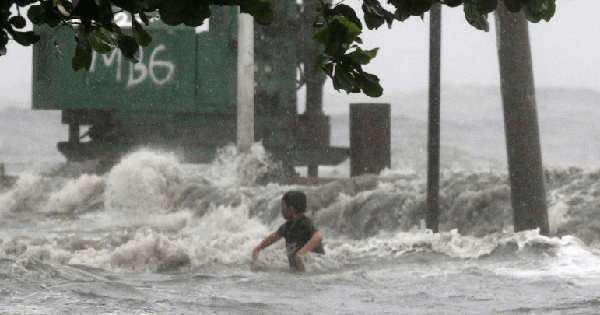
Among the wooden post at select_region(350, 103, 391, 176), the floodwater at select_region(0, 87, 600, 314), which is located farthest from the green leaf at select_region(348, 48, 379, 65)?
the wooden post at select_region(350, 103, 391, 176)

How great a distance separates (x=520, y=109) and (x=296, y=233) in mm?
2877

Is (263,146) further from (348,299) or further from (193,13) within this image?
(193,13)

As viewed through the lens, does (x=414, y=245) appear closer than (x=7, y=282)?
No

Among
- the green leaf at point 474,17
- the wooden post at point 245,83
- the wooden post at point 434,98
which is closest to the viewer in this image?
the green leaf at point 474,17

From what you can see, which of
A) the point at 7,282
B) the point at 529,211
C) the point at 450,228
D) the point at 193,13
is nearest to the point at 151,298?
the point at 7,282

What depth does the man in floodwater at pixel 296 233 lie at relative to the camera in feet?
28.0

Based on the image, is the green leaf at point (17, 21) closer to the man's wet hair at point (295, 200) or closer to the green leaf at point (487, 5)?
the green leaf at point (487, 5)

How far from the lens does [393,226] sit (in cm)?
1270

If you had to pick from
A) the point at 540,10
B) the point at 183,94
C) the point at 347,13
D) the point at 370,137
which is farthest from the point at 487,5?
the point at 183,94

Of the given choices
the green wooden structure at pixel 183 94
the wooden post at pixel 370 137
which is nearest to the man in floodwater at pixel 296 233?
the wooden post at pixel 370 137

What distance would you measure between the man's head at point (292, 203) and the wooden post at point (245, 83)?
6775 millimetres

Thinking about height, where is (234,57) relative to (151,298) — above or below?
above

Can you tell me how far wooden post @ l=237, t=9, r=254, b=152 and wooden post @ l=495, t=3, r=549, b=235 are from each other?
6777mm

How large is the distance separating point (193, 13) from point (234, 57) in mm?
13911
